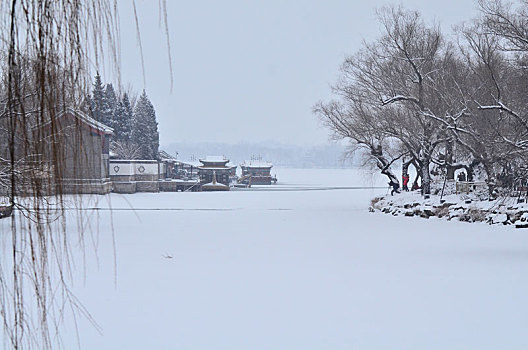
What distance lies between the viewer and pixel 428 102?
17641mm

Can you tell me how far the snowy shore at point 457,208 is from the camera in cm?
1417

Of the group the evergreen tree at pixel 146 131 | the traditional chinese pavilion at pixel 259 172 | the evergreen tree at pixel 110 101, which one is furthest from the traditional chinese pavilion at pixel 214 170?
the evergreen tree at pixel 110 101

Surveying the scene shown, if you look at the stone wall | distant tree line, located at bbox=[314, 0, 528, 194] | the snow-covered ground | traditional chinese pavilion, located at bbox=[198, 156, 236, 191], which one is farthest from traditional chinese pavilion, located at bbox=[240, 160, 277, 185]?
the snow-covered ground

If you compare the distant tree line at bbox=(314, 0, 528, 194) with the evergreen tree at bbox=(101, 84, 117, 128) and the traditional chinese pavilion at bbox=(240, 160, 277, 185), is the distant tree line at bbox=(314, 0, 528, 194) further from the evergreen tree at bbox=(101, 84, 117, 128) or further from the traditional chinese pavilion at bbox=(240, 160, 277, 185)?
the traditional chinese pavilion at bbox=(240, 160, 277, 185)

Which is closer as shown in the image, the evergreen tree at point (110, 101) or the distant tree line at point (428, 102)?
the evergreen tree at point (110, 101)

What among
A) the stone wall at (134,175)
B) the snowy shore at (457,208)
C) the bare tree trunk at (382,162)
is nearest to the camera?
the snowy shore at (457,208)

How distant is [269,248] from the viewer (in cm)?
1077

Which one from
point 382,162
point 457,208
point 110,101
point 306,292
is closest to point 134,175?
point 382,162

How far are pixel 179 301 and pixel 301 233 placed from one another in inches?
302

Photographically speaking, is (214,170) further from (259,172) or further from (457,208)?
(457,208)

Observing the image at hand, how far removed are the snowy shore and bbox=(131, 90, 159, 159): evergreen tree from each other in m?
19.3

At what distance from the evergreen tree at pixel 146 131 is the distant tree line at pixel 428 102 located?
16.8m

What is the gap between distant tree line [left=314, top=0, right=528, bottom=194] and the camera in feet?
46.8

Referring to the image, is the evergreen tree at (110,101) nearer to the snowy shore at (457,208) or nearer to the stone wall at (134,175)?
the snowy shore at (457,208)
